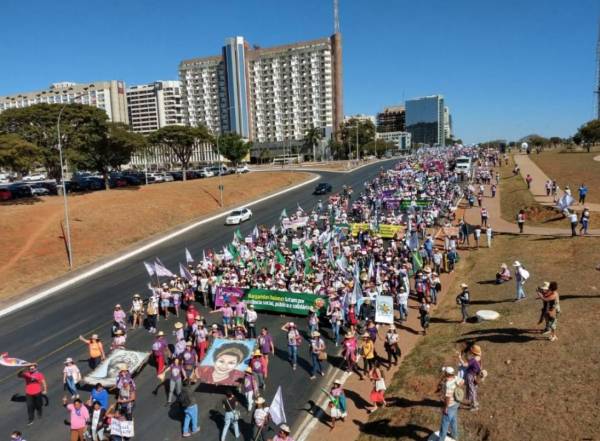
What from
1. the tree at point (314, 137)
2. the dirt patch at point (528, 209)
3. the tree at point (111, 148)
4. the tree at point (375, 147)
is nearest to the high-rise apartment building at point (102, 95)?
the tree at point (314, 137)

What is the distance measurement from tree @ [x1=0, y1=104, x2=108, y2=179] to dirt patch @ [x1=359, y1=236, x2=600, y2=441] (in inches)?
1787

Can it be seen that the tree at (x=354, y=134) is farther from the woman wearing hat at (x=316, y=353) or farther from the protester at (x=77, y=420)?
the protester at (x=77, y=420)

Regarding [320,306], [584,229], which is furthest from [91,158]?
[584,229]

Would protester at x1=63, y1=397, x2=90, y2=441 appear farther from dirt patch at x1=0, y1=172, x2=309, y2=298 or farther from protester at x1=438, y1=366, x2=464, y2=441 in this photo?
dirt patch at x1=0, y1=172, x2=309, y2=298

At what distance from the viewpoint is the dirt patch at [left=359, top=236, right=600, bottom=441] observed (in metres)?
11.2

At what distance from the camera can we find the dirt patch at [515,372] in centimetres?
1116

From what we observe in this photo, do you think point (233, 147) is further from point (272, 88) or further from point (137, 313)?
point (272, 88)

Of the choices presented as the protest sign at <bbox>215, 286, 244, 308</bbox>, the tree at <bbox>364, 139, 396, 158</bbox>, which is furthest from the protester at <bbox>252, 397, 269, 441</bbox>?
the tree at <bbox>364, 139, 396, 158</bbox>

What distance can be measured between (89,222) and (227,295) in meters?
26.2

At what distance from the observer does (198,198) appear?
5688cm

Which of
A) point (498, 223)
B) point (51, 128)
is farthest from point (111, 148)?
point (498, 223)

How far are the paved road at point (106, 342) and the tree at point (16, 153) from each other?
1754cm

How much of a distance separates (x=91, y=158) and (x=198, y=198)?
15.3 meters

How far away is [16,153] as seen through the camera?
43.2m
